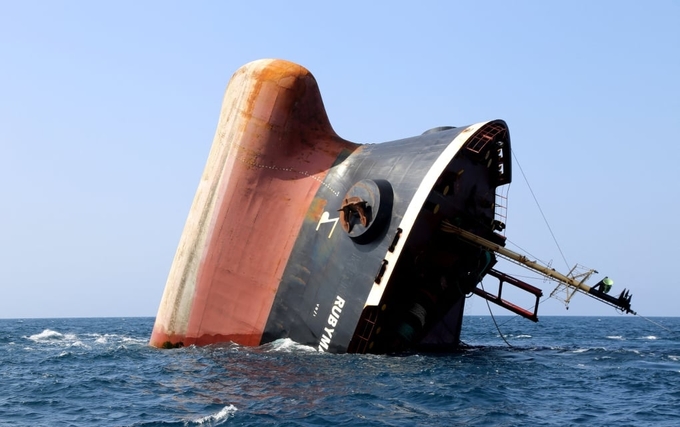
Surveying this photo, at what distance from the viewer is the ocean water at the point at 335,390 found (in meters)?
13.6

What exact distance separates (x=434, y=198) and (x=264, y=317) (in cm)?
620

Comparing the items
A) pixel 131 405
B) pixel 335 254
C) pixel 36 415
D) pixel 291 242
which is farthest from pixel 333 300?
pixel 36 415

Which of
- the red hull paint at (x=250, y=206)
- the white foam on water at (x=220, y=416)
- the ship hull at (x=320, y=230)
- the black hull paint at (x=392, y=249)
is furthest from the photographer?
the red hull paint at (x=250, y=206)

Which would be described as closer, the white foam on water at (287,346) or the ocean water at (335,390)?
the ocean water at (335,390)

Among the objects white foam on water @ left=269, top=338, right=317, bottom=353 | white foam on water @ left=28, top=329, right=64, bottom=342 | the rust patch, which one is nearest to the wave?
white foam on water @ left=269, top=338, right=317, bottom=353

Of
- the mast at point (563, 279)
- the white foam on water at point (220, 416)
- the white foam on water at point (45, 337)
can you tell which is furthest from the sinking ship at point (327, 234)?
the white foam on water at point (45, 337)

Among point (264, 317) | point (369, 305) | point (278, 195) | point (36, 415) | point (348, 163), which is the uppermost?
point (348, 163)

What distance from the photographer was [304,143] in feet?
78.2

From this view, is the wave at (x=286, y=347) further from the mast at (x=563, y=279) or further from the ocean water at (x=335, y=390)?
the mast at (x=563, y=279)

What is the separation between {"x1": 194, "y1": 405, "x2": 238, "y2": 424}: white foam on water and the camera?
43.4 feet

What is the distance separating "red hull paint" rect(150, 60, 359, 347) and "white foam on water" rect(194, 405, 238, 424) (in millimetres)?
7825

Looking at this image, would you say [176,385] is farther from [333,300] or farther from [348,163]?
[348,163]

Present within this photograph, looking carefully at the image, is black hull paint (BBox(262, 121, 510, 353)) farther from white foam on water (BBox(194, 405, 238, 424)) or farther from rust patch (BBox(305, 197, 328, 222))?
white foam on water (BBox(194, 405, 238, 424))

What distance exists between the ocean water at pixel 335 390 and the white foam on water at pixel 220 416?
21 millimetres
